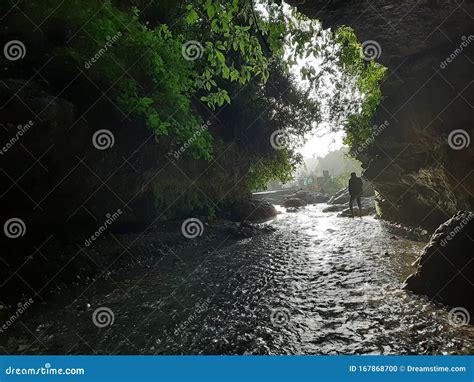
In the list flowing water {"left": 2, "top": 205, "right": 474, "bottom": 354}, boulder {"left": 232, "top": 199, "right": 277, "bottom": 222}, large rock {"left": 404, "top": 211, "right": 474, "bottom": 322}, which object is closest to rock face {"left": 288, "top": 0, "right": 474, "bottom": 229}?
large rock {"left": 404, "top": 211, "right": 474, "bottom": 322}

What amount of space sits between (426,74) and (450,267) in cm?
555

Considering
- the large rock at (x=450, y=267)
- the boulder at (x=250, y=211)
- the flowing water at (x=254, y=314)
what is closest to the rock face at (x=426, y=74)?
the large rock at (x=450, y=267)

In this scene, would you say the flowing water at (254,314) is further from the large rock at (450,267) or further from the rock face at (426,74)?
the rock face at (426,74)

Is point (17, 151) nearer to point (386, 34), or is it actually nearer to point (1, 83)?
point (1, 83)

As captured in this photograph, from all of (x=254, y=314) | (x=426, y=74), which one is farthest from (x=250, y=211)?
(x=254, y=314)

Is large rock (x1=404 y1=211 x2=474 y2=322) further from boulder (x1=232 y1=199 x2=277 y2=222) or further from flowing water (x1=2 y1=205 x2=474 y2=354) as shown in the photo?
boulder (x1=232 y1=199 x2=277 y2=222)

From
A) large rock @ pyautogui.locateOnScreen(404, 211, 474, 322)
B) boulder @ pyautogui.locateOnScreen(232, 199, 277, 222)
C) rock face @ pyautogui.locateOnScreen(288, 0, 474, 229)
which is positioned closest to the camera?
large rock @ pyautogui.locateOnScreen(404, 211, 474, 322)

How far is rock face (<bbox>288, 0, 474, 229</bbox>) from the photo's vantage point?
6.20 m

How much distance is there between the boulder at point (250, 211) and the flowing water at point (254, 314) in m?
13.2

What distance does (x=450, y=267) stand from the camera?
593 cm

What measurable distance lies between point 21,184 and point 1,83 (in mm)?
2377

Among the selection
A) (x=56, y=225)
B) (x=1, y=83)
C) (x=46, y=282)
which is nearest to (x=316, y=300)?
(x=46, y=282)

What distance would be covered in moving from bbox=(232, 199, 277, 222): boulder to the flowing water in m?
13.2

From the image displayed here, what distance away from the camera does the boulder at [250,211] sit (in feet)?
74.9
